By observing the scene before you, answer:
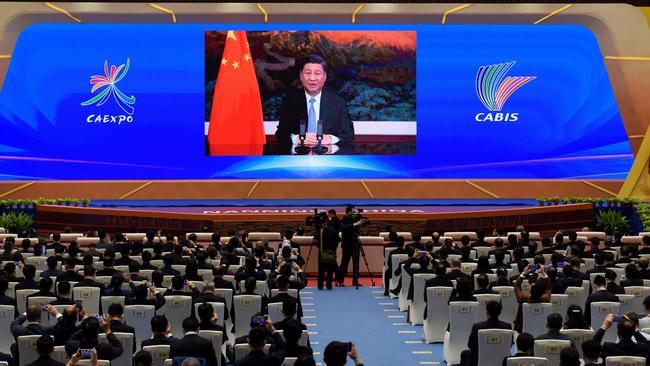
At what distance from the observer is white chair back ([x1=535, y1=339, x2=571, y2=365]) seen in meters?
9.45

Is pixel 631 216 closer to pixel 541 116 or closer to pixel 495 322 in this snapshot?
pixel 541 116

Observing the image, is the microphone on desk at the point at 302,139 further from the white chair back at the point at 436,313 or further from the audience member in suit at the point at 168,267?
the white chair back at the point at 436,313

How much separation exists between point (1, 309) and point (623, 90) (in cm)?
2212

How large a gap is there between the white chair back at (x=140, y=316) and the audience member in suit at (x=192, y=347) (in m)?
2.20

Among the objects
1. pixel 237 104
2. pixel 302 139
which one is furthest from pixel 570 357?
pixel 237 104

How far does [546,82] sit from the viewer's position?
29375 mm

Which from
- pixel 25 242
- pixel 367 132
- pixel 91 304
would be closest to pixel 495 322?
pixel 91 304

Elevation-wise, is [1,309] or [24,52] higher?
[24,52]

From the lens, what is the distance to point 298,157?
28.9m

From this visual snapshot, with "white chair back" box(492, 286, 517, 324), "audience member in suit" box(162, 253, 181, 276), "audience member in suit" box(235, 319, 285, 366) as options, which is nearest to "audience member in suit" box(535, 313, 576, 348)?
"audience member in suit" box(235, 319, 285, 366)

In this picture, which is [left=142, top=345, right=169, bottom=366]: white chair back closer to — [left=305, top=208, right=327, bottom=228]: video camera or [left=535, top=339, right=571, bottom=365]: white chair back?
[left=535, top=339, right=571, bottom=365]: white chair back

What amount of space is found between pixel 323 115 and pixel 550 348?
1974cm

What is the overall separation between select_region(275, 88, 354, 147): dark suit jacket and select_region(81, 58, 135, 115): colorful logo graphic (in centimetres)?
448

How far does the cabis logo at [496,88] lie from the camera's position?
95.5 ft
